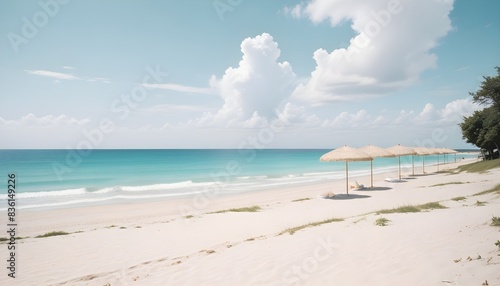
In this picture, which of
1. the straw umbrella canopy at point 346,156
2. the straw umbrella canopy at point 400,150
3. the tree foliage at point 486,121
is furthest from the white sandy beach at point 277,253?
the tree foliage at point 486,121

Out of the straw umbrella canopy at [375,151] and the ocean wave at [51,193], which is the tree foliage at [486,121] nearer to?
the straw umbrella canopy at [375,151]

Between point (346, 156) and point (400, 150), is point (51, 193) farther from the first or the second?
point (400, 150)

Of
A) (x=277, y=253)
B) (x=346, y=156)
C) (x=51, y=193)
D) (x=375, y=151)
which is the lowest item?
(x=51, y=193)

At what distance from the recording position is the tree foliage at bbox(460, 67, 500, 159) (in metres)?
28.3

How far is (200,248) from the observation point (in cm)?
715

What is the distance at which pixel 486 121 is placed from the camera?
96.0 ft

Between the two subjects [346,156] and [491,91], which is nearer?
[346,156]

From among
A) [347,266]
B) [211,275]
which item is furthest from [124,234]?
[347,266]

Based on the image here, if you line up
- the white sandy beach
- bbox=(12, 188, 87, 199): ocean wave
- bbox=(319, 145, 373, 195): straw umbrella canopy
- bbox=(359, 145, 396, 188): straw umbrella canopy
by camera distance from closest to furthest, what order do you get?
the white sandy beach, bbox=(319, 145, 373, 195): straw umbrella canopy, bbox=(359, 145, 396, 188): straw umbrella canopy, bbox=(12, 188, 87, 199): ocean wave

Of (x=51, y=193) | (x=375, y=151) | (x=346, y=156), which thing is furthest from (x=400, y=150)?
(x=51, y=193)

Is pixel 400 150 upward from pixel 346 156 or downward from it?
upward

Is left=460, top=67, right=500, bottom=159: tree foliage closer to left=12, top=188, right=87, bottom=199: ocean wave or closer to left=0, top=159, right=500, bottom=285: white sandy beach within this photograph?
left=0, top=159, right=500, bottom=285: white sandy beach

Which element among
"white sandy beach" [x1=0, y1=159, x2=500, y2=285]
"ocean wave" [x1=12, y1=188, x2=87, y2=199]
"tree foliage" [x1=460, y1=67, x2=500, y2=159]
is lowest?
"ocean wave" [x1=12, y1=188, x2=87, y2=199]

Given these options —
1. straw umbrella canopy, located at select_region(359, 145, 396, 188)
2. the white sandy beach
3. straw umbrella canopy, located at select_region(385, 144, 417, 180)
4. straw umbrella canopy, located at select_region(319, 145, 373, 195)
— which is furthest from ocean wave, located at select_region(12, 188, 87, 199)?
straw umbrella canopy, located at select_region(385, 144, 417, 180)
